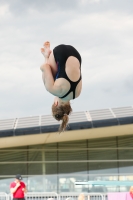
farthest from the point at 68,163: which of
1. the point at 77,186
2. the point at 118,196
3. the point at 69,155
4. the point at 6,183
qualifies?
the point at 118,196

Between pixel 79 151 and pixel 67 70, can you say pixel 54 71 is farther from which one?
pixel 79 151

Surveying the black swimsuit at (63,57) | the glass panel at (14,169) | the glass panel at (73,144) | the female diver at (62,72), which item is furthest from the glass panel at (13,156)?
the black swimsuit at (63,57)

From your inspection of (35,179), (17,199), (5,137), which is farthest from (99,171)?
(17,199)

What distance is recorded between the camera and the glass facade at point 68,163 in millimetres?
26609

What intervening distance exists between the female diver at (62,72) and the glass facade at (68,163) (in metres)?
17.7

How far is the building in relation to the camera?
85.5ft

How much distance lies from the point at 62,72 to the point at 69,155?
61.0 feet

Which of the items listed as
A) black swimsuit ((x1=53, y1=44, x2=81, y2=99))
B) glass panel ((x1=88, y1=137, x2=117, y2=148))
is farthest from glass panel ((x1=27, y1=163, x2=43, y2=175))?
black swimsuit ((x1=53, y1=44, x2=81, y2=99))

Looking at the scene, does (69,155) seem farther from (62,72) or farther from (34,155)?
(62,72)

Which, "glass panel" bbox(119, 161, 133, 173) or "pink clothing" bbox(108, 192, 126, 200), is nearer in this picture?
"pink clothing" bbox(108, 192, 126, 200)

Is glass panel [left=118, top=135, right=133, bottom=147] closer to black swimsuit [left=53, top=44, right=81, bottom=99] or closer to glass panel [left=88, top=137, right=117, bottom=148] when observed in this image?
glass panel [left=88, top=137, right=117, bottom=148]

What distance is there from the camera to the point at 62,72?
8.91m

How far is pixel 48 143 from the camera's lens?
27.4m

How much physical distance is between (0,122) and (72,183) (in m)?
4.38
